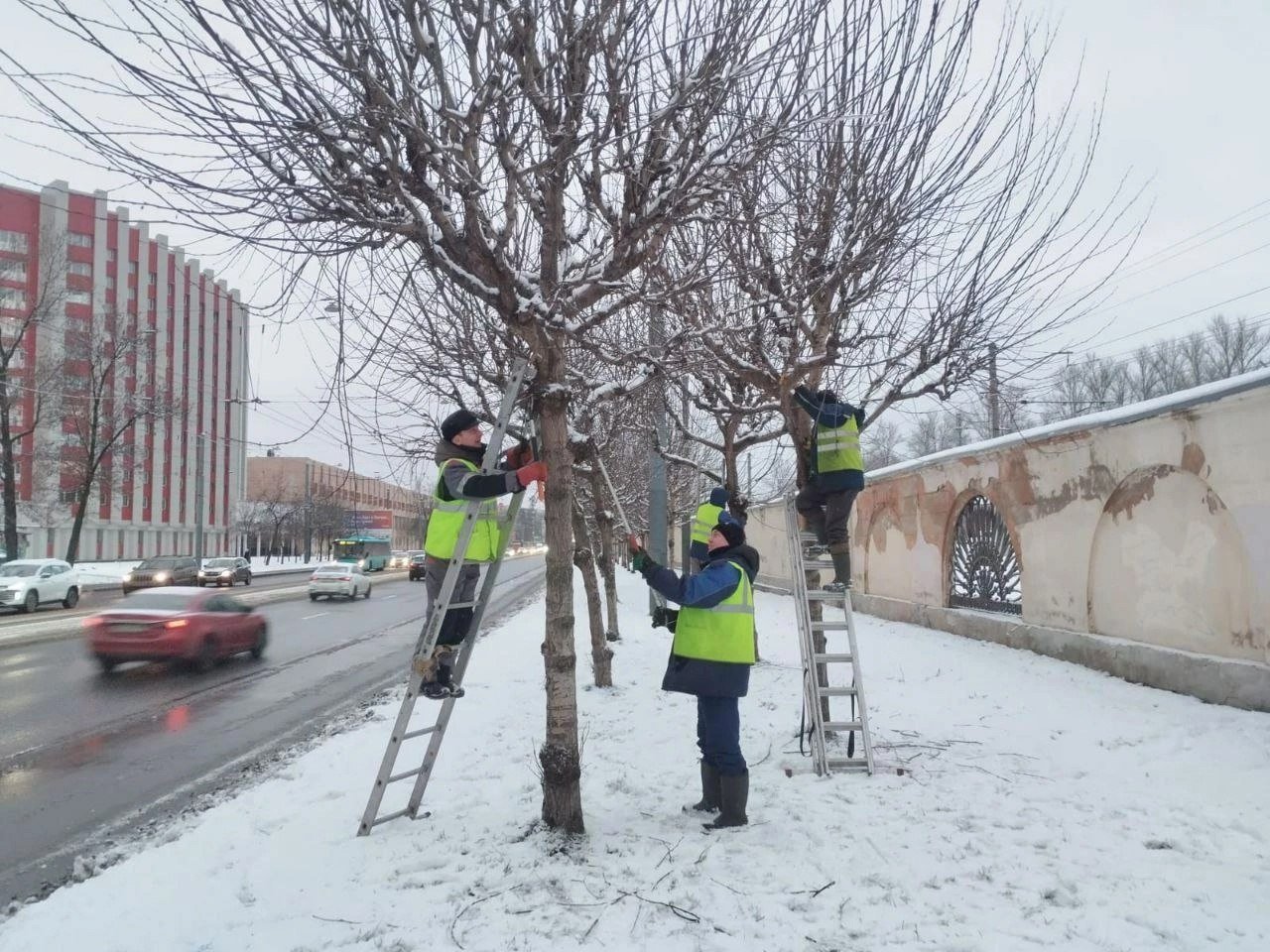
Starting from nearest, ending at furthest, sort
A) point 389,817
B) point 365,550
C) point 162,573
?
point 389,817, point 162,573, point 365,550

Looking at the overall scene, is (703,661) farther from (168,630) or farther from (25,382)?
(25,382)

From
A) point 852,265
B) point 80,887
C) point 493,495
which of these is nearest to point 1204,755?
point 852,265

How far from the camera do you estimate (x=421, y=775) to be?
4.60 m

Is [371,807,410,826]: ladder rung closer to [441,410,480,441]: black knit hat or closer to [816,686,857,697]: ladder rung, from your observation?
[441,410,480,441]: black knit hat

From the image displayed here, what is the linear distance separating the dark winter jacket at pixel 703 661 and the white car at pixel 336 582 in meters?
24.8

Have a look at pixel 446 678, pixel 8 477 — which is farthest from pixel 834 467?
pixel 8 477

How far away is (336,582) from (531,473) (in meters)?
25.0

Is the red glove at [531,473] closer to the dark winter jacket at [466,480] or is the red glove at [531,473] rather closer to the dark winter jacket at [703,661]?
the dark winter jacket at [466,480]

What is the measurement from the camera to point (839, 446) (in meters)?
5.96

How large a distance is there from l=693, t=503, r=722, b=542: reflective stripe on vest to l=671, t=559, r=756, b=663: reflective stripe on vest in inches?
14.5

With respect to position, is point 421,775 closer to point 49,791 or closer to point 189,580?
point 49,791

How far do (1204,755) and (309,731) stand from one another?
7894mm

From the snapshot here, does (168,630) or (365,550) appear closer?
(168,630)

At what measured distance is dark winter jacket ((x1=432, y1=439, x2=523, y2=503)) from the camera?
4.18 meters
